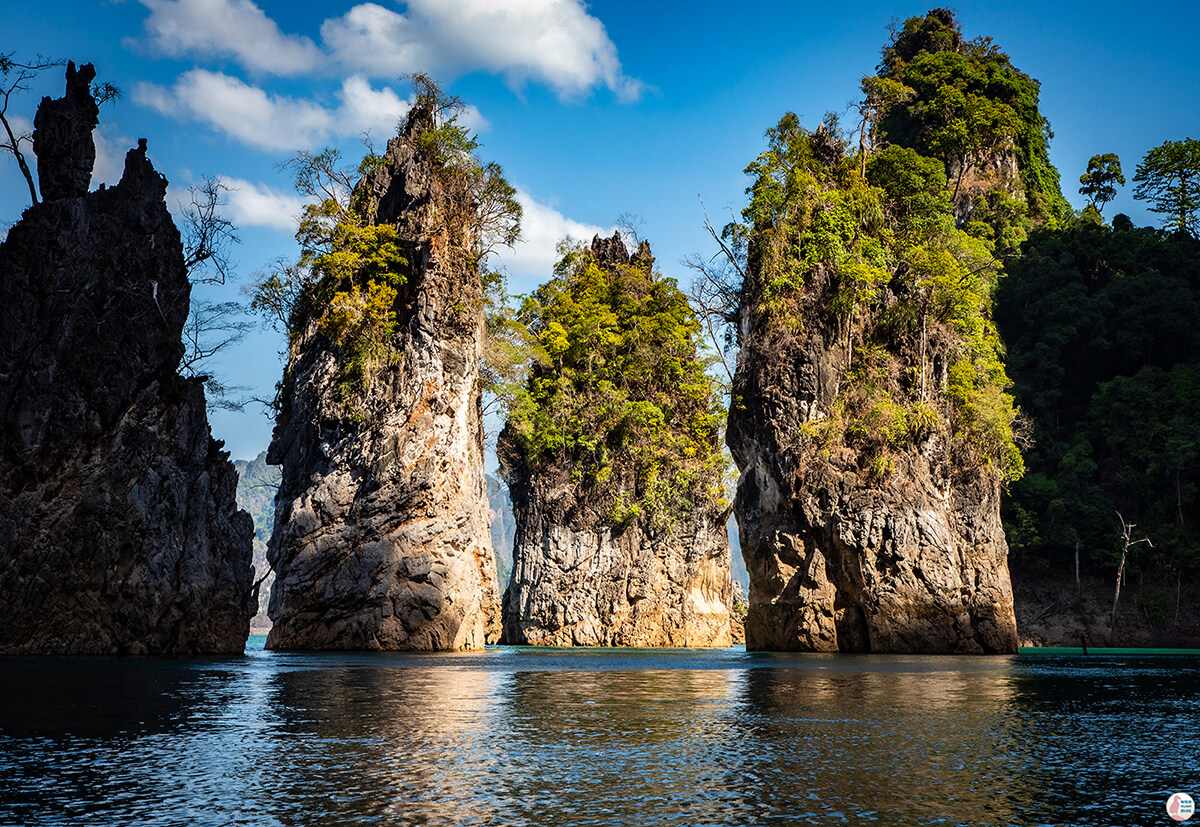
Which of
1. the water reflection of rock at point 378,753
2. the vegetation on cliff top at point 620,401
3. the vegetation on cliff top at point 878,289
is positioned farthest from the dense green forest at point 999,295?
the water reflection of rock at point 378,753

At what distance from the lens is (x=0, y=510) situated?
2688 cm

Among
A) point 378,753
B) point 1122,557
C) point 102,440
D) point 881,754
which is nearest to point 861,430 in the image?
point 1122,557

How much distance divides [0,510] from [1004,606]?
37.9 metres

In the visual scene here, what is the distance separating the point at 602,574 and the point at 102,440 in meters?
32.4

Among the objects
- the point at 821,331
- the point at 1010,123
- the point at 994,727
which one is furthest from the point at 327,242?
the point at 1010,123

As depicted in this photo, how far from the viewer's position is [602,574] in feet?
183

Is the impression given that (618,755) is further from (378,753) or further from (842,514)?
(842,514)

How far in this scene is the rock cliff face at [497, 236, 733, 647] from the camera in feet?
181

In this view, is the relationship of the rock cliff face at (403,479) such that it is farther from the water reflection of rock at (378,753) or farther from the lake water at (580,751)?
the water reflection of rock at (378,753)

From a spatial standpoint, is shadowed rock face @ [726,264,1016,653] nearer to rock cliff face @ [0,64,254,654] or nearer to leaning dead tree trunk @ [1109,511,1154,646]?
leaning dead tree trunk @ [1109,511,1154,646]

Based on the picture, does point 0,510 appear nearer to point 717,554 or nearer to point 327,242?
point 327,242

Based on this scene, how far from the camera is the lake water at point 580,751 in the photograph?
26.5 feet

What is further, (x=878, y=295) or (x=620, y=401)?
(x=620, y=401)

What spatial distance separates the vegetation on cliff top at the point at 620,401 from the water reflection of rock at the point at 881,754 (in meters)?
36.1
